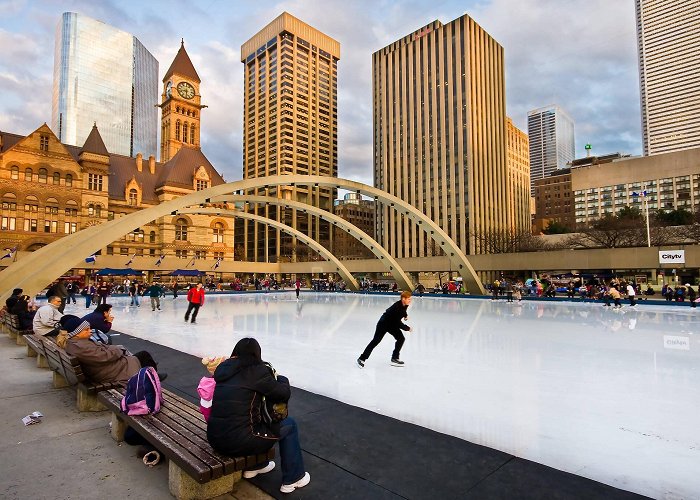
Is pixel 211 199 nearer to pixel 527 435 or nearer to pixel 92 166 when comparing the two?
pixel 527 435

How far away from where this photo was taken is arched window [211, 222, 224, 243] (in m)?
66.1

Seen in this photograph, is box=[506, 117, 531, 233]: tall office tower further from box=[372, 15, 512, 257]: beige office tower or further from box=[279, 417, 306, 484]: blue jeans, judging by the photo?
box=[279, 417, 306, 484]: blue jeans

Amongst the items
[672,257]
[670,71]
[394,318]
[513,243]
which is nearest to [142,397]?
[394,318]

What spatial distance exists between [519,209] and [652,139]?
102820 millimetres

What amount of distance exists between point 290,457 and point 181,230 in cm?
6513

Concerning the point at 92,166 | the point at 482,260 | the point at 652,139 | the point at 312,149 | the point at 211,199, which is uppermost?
the point at 652,139

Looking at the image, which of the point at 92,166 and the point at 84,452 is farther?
the point at 92,166

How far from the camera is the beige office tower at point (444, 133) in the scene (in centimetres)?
9788

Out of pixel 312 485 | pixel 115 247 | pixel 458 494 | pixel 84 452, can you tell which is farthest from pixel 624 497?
pixel 115 247

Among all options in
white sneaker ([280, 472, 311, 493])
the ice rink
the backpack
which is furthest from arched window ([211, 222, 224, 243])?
white sneaker ([280, 472, 311, 493])

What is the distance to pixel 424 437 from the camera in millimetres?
3695

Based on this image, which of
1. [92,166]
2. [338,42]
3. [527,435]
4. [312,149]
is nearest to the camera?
[527,435]

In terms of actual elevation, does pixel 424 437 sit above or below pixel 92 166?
below

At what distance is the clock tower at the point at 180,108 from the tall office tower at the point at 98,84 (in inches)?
2137
